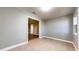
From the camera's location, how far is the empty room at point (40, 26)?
250 cm

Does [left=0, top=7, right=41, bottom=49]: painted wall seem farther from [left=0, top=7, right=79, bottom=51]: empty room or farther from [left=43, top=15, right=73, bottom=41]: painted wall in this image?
[left=43, top=15, right=73, bottom=41]: painted wall

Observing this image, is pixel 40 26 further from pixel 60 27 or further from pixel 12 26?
pixel 12 26

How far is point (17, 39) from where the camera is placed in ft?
10.2

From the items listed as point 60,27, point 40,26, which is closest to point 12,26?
point 40,26

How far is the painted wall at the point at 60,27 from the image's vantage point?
4.29m

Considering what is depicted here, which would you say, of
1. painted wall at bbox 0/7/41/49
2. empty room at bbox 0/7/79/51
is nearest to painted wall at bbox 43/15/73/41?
empty room at bbox 0/7/79/51

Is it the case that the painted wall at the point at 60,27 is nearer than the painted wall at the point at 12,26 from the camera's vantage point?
No

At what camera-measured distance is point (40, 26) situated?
559 cm

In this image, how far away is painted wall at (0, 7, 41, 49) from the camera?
242 centimetres

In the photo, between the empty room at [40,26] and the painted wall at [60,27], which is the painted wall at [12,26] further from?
the painted wall at [60,27]

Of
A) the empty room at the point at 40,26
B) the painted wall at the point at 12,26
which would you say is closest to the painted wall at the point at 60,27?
the empty room at the point at 40,26
